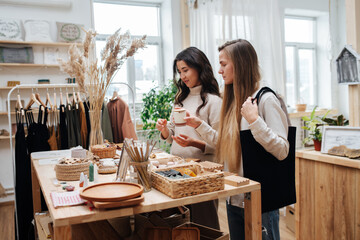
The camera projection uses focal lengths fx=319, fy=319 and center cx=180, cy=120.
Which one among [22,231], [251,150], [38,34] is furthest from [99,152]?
[38,34]

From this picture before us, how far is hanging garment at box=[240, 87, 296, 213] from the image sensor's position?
135cm

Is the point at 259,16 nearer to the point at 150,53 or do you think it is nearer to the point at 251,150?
the point at 251,150

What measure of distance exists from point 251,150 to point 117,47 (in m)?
1.00

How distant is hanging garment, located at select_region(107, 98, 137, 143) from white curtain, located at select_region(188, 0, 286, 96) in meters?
1.16

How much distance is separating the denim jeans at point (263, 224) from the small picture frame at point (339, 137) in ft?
3.03

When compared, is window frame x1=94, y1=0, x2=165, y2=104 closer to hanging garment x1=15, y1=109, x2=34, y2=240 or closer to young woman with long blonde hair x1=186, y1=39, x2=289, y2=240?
hanging garment x1=15, y1=109, x2=34, y2=240

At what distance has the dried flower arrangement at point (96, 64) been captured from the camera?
1.85m

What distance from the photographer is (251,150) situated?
135 centimetres

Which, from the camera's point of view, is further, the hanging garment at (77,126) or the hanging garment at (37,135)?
the hanging garment at (77,126)

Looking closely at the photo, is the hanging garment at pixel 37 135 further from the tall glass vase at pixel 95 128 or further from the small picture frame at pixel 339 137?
the small picture frame at pixel 339 137

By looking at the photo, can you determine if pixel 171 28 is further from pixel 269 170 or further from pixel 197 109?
pixel 269 170

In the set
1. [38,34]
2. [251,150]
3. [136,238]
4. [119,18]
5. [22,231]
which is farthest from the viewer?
[119,18]

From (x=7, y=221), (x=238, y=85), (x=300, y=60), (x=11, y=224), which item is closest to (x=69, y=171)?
(x=238, y=85)

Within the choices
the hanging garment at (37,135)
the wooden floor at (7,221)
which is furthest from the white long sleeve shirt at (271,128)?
the wooden floor at (7,221)
